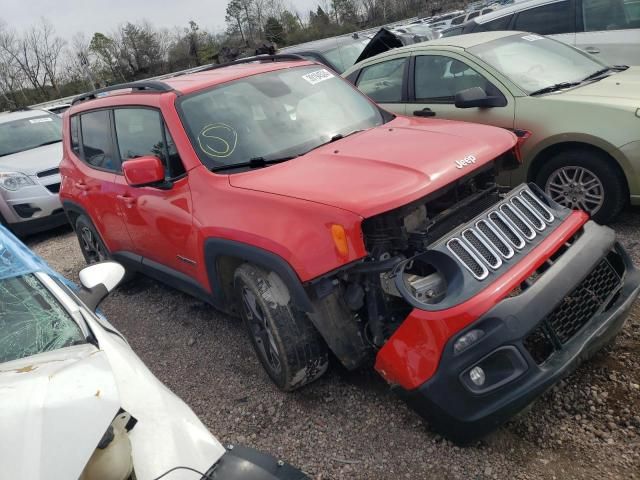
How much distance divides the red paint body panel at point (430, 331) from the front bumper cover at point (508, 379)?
0.03 metres

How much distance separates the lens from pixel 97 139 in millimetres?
4285

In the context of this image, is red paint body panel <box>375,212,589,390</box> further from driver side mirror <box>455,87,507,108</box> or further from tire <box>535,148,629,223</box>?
driver side mirror <box>455,87,507,108</box>

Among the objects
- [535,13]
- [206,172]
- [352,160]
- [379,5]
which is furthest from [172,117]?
[379,5]

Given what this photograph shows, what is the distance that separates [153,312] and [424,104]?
310cm

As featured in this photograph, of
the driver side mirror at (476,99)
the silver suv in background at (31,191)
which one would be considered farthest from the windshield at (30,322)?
the silver suv in background at (31,191)

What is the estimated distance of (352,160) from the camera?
273 cm

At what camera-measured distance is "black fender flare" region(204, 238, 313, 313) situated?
8.00 ft

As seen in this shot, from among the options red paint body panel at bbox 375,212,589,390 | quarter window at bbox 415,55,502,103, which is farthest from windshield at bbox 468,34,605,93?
red paint body panel at bbox 375,212,589,390

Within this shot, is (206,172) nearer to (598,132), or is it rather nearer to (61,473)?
(61,473)

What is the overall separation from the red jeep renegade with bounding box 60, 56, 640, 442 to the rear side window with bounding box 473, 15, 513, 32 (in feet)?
12.5

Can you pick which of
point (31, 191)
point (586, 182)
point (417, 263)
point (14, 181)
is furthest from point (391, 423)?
point (14, 181)

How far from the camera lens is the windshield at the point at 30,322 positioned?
6.43ft

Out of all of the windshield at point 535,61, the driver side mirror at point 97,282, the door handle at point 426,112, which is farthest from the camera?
the door handle at point 426,112

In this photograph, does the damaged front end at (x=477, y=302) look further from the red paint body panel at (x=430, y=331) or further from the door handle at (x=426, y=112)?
the door handle at (x=426, y=112)
